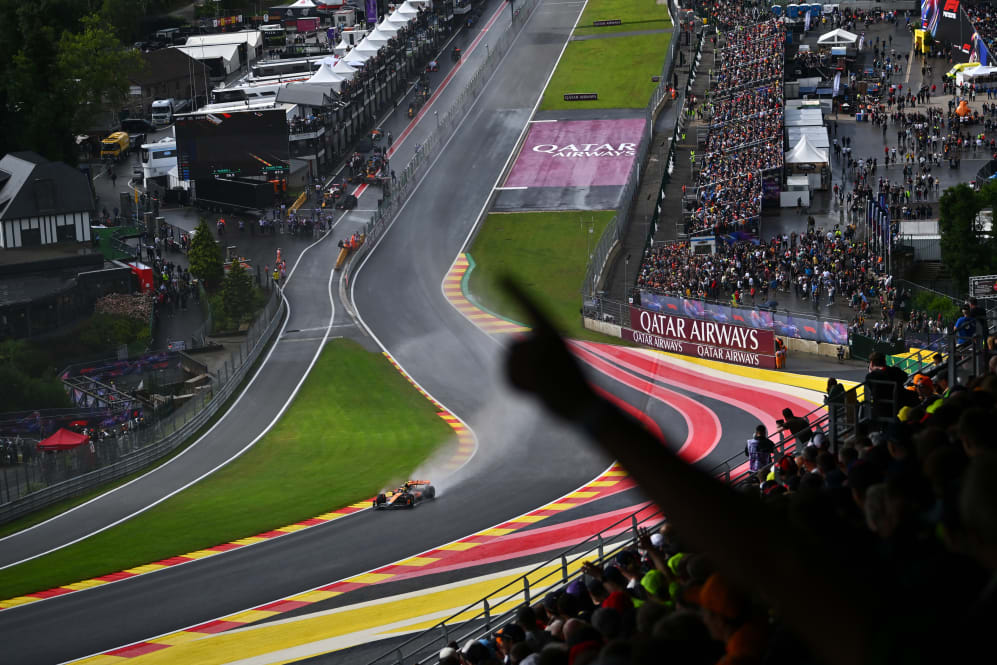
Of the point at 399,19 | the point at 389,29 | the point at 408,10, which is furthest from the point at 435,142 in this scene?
the point at 408,10

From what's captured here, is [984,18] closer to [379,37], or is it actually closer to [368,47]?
[379,37]

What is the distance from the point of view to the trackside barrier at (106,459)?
36.3 metres

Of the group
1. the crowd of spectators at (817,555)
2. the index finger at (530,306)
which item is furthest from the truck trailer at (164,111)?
the index finger at (530,306)

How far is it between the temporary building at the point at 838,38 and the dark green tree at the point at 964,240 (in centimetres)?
3981

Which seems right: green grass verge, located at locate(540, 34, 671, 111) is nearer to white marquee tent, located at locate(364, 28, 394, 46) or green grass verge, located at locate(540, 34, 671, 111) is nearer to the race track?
white marquee tent, located at locate(364, 28, 394, 46)

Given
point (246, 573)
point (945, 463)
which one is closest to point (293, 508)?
point (246, 573)

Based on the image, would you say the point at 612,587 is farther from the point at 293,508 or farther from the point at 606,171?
the point at 606,171

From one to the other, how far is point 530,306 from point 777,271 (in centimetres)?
4818

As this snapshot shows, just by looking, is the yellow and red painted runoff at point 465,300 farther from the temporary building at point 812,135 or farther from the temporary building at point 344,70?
the temporary building at point 344,70

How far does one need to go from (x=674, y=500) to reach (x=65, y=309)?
176 ft

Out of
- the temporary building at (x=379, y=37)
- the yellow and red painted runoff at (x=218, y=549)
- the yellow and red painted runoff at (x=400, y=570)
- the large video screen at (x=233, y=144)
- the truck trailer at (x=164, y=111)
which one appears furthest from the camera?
the truck trailer at (x=164, y=111)

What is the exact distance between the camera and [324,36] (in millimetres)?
97312

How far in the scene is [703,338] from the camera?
4291cm

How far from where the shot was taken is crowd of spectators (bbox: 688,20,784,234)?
184ft
